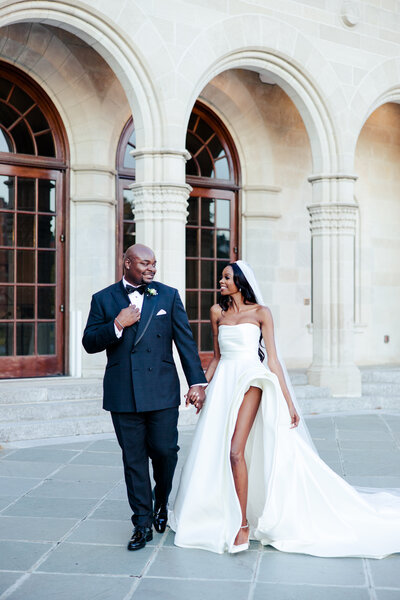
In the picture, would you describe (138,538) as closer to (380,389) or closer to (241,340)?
(241,340)

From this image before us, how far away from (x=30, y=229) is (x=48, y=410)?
2.73 m

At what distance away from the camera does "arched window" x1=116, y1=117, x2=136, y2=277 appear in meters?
10.6

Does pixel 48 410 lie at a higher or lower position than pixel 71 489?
higher

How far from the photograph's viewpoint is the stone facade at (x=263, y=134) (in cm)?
896

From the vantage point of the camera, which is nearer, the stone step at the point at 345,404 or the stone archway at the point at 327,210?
the stone step at the point at 345,404

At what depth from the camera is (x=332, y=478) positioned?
462 centimetres

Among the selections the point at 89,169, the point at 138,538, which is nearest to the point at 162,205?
the point at 89,169

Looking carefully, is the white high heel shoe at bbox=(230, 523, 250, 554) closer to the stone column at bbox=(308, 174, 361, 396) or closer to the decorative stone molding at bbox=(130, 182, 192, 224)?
the decorative stone molding at bbox=(130, 182, 192, 224)

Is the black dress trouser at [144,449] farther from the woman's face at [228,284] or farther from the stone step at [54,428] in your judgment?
the stone step at [54,428]

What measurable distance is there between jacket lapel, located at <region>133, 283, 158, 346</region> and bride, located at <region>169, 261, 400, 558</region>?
464mm

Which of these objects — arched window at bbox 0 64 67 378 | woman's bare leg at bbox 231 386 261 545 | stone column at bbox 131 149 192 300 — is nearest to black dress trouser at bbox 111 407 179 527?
woman's bare leg at bbox 231 386 261 545

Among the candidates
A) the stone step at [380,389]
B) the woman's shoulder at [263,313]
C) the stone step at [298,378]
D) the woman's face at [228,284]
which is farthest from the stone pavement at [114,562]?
the stone step at [380,389]

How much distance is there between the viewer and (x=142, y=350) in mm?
4500

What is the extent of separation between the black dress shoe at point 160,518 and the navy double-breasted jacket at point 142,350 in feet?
2.31
